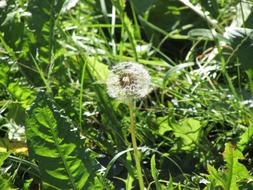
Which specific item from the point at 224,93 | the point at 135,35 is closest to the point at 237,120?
the point at 224,93

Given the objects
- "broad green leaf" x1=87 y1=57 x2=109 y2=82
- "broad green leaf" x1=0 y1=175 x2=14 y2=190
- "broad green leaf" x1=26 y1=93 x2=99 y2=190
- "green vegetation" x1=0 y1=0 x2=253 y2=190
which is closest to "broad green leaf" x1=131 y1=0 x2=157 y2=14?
"green vegetation" x1=0 y1=0 x2=253 y2=190

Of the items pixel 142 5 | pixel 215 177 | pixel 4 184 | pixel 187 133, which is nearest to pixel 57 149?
pixel 4 184

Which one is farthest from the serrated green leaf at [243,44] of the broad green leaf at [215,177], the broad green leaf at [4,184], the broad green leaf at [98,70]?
the broad green leaf at [4,184]

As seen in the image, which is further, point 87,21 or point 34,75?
point 87,21

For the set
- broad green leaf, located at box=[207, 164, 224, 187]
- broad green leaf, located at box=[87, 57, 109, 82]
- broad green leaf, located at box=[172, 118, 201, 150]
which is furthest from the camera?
broad green leaf, located at box=[87, 57, 109, 82]

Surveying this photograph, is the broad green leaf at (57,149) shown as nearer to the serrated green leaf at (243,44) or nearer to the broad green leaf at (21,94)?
the broad green leaf at (21,94)

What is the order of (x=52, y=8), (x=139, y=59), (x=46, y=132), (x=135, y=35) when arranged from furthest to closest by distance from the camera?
1. (x=135, y=35)
2. (x=139, y=59)
3. (x=52, y=8)
4. (x=46, y=132)

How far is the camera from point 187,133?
1.84 meters

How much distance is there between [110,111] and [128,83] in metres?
0.43

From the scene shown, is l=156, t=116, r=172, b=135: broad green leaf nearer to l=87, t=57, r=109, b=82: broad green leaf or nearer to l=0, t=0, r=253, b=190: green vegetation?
l=0, t=0, r=253, b=190: green vegetation

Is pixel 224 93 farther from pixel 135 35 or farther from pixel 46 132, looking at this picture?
pixel 46 132

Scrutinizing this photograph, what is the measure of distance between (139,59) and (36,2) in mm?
404

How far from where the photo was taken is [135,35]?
7.90 feet

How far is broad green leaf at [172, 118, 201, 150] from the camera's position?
184 centimetres
